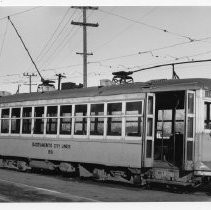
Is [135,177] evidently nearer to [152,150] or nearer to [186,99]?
[152,150]

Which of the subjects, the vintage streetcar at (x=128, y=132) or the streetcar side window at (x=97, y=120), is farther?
the streetcar side window at (x=97, y=120)

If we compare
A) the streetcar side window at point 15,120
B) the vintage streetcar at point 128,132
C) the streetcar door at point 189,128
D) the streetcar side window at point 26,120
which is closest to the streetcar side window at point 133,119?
the vintage streetcar at point 128,132

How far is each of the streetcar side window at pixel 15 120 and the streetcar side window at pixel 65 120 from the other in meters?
2.43

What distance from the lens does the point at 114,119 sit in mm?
14461

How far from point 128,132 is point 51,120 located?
3374 millimetres

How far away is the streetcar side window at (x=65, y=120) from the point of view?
1587 cm

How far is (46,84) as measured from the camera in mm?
18969

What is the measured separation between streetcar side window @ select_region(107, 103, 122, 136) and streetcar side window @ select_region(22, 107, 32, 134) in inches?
151

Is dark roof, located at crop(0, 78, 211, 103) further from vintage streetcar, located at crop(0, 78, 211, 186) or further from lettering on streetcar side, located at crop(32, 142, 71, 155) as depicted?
lettering on streetcar side, located at crop(32, 142, 71, 155)

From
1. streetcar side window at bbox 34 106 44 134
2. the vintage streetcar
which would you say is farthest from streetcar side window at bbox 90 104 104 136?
streetcar side window at bbox 34 106 44 134

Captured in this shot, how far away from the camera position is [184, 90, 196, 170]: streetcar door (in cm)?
1295

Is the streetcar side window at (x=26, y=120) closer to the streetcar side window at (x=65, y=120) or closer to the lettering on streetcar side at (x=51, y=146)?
the lettering on streetcar side at (x=51, y=146)
